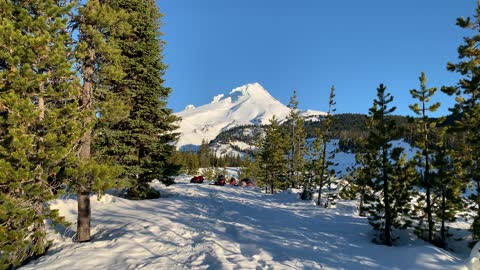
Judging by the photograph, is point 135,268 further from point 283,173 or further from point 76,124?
point 283,173

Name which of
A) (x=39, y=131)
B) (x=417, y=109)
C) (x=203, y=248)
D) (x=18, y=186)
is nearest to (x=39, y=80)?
(x=39, y=131)

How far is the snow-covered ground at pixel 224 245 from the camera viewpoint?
387 inches

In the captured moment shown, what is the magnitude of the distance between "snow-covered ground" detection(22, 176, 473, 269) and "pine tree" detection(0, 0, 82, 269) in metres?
1.43

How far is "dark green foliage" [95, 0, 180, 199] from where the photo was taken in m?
21.3

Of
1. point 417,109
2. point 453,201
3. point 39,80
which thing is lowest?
point 453,201

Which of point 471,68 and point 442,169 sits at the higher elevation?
point 471,68

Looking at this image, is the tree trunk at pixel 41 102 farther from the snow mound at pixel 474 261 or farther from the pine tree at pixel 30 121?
the snow mound at pixel 474 261

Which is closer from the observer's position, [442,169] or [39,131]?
[39,131]

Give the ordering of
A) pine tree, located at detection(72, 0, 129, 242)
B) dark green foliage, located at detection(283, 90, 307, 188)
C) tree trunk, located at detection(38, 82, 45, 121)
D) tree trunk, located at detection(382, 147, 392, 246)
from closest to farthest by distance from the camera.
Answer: tree trunk, located at detection(38, 82, 45, 121) < pine tree, located at detection(72, 0, 129, 242) < tree trunk, located at detection(382, 147, 392, 246) < dark green foliage, located at detection(283, 90, 307, 188)

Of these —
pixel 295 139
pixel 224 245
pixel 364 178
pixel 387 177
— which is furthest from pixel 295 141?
pixel 224 245

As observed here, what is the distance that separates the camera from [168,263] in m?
9.69

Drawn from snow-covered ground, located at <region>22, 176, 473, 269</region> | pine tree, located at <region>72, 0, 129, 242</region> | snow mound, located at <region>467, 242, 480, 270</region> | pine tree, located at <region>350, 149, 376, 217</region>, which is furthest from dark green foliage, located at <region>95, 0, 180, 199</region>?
snow mound, located at <region>467, 242, 480, 270</region>

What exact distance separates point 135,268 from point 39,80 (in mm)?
6293

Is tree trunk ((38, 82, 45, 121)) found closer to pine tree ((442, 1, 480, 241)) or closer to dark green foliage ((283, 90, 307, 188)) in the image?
pine tree ((442, 1, 480, 241))
